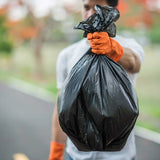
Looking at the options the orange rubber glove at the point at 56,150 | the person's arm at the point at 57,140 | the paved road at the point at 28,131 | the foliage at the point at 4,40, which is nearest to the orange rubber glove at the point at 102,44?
the person's arm at the point at 57,140

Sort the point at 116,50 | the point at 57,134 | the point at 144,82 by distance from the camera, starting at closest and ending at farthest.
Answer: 1. the point at 116,50
2. the point at 57,134
3. the point at 144,82

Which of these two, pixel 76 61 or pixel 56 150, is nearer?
pixel 76 61

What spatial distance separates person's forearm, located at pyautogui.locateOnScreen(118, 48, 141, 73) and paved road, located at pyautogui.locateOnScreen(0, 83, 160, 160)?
2.63 metres

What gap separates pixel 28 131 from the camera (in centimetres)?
491

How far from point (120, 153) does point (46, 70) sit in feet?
39.4

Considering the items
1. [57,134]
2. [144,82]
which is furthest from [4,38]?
[57,134]

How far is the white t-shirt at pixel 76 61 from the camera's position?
1566mm

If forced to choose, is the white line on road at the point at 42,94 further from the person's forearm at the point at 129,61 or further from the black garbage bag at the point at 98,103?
the black garbage bag at the point at 98,103

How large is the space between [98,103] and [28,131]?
3868 mm

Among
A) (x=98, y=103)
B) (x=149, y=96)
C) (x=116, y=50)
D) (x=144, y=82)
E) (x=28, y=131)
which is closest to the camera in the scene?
(x=98, y=103)

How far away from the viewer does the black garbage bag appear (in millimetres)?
1271

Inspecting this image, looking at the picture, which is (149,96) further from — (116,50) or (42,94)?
(116,50)

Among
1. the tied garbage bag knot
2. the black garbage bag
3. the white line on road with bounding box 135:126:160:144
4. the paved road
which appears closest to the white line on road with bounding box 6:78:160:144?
the white line on road with bounding box 135:126:160:144

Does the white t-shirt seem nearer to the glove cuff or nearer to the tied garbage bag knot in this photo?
the glove cuff
